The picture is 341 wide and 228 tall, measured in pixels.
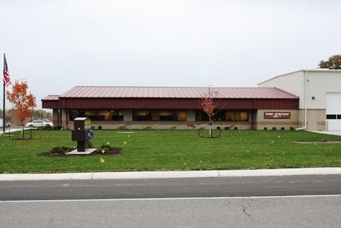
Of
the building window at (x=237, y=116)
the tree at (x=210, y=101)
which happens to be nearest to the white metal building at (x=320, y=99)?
the building window at (x=237, y=116)

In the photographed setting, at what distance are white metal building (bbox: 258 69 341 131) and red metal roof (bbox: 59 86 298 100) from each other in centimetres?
189

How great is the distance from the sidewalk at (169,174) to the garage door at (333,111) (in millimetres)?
31683

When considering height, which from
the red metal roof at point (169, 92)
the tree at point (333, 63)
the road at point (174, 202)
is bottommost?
the road at point (174, 202)

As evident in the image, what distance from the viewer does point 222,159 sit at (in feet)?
48.6

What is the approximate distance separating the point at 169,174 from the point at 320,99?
112ft

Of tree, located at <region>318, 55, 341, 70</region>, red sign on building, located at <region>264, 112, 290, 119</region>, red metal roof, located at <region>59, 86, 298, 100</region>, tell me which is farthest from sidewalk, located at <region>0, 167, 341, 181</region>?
tree, located at <region>318, 55, 341, 70</region>

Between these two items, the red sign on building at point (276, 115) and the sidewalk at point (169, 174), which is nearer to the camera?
the sidewalk at point (169, 174)

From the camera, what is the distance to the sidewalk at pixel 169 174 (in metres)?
11.4

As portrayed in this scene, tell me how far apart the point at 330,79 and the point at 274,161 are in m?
30.9

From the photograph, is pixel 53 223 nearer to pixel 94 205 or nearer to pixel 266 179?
pixel 94 205

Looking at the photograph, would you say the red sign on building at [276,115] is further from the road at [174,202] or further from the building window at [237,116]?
the road at [174,202]

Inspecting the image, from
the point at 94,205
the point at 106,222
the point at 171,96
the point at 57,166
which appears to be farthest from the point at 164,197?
the point at 171,96

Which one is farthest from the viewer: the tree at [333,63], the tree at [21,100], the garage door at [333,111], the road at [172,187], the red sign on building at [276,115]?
the tree at [333,63]

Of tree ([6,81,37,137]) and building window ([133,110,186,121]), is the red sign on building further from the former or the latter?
tree ([6,81,37,137])
